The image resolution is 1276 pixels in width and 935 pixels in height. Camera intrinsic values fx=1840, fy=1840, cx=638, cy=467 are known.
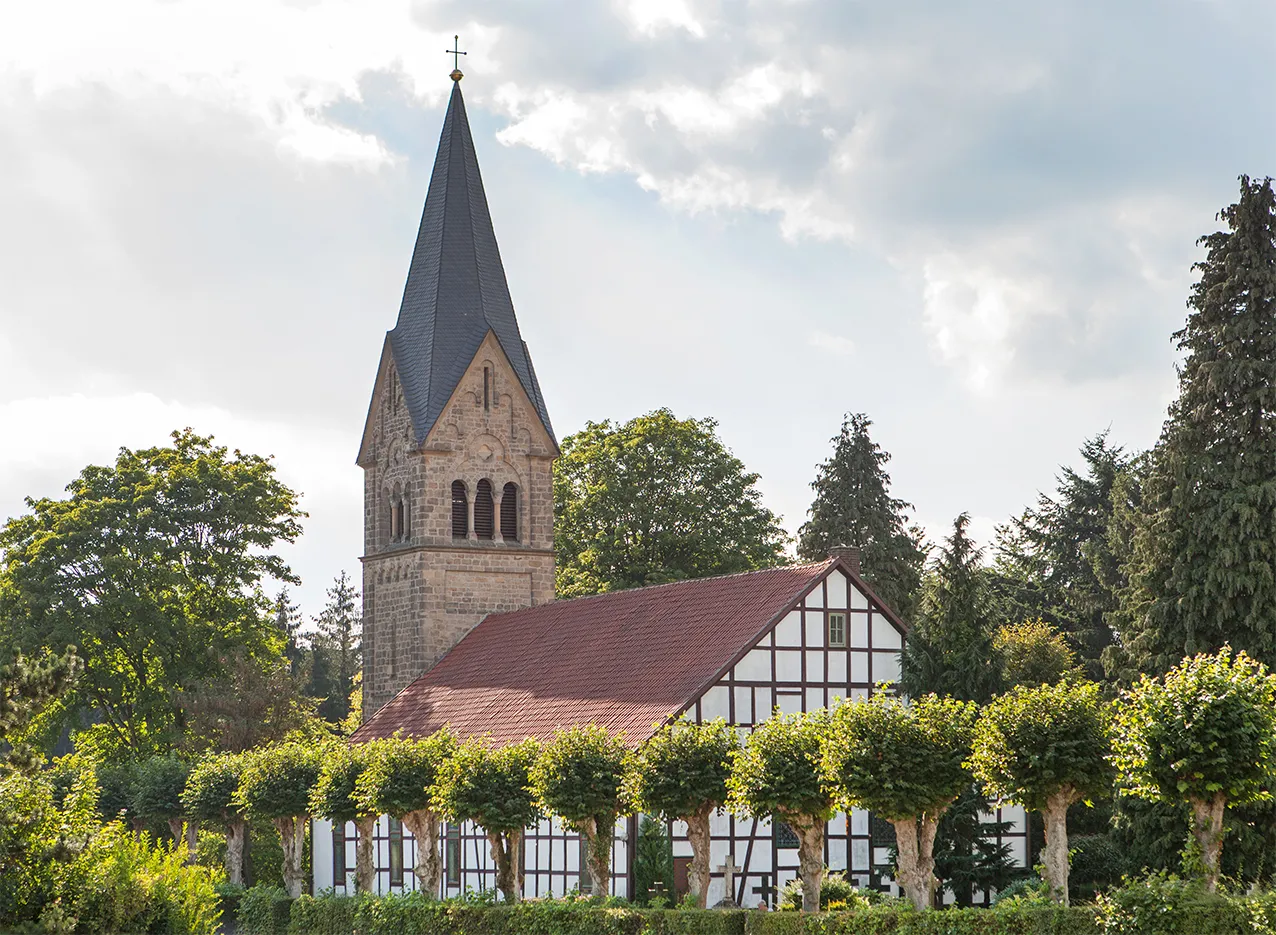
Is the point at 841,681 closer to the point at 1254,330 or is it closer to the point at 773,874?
the point at 773,874

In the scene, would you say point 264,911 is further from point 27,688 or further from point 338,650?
point 338,650

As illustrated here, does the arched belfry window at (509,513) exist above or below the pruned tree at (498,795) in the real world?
above

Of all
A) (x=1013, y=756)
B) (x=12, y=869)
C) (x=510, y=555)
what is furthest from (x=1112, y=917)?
(x=510, y=555)

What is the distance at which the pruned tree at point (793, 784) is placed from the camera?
30.9 meters

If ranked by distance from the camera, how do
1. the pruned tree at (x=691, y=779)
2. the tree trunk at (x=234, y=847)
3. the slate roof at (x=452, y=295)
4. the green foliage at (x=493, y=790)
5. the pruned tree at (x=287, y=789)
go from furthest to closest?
the slate roof at (x=452, y=295)
the tree trunk at (x=234, y=847)
the pruned tree at (x=287, y=789)
the green foliage at (x=493, y=790)
the pruned tree at (x=691, y=779)

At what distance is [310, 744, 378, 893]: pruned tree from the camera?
1564 inches

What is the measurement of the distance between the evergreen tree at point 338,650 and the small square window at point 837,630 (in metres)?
56.9

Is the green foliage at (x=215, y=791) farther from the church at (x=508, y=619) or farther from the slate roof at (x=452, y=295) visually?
the slate roof at (x=452, y=295)

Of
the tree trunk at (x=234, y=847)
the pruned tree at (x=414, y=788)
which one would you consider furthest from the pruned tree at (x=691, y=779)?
the tree trunk at (x=234, y=847)

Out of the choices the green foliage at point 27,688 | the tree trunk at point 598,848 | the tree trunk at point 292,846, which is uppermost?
the green foliage at point 27,688

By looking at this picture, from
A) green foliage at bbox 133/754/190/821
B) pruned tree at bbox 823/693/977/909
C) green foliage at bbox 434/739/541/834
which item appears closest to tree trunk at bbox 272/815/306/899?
green foliage at bbox 133/754/190/821

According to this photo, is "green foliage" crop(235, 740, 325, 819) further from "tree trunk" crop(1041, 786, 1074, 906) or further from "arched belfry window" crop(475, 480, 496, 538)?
"tree trunk" crop(1041, 786, 1074, 906)

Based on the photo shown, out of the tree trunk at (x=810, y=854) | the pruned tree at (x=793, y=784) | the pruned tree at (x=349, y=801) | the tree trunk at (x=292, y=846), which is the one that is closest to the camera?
the tree trunk at (x=810, y=854)

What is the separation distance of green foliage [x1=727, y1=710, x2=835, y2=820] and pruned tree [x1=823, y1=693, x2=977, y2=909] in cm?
42
